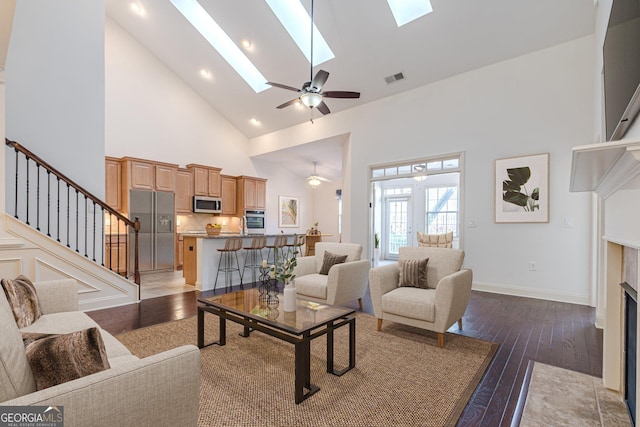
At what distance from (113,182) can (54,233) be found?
262 cm

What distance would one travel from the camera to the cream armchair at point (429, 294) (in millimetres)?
2740

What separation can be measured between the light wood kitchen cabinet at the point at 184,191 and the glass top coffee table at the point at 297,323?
5.21 m

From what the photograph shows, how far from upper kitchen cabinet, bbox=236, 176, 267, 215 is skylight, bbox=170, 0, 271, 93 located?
8.62 feet

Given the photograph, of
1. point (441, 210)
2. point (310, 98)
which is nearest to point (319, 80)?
point (310, 98)

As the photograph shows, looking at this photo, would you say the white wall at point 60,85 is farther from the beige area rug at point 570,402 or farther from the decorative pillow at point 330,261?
the beige area rug at point 570,402

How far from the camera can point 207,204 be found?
26.1 ft

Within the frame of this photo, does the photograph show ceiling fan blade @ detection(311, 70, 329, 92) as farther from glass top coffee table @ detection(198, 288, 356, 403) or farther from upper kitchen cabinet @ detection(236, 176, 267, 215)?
upper kitchen cabinet @ detection(236, 176, 267, 215)

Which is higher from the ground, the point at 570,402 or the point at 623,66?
the point at 623,66

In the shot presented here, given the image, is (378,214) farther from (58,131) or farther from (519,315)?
(58,131)

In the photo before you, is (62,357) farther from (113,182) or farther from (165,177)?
(165,177)

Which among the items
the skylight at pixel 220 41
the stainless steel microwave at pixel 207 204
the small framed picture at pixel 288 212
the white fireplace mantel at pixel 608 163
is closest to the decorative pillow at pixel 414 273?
the white fireplace mantel at pixel 608 163

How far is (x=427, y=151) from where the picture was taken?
554cm

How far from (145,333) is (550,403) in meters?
3.40

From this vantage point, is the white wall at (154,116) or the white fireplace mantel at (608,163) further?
the white wall at (154,116)
